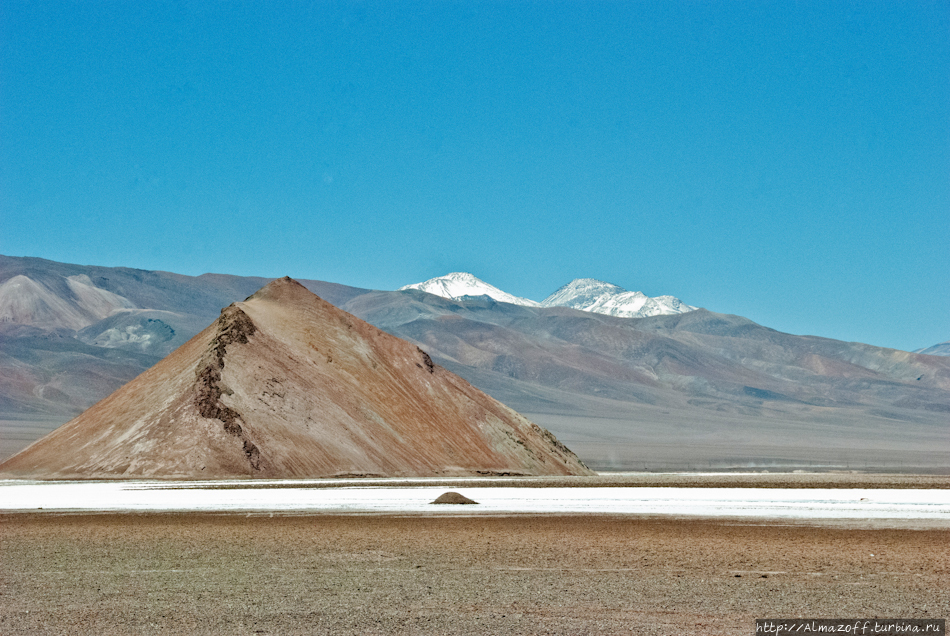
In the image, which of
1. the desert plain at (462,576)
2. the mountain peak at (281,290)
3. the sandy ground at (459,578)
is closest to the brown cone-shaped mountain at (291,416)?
the mountain peak at (281,290)

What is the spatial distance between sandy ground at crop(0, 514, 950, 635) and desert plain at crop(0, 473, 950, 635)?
51 millimetres

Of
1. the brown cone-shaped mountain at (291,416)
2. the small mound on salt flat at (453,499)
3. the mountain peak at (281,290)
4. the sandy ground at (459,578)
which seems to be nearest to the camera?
the sandy ground at (459,578)

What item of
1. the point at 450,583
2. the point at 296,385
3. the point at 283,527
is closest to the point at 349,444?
the point at 296,385

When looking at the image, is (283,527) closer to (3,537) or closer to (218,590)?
(3,537)

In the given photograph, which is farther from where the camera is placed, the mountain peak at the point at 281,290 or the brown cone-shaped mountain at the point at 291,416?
the mountain peak at the point at 281,290

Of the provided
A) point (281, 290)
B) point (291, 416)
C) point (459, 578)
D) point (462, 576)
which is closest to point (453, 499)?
point (462, 576)

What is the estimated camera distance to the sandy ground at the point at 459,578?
572 inches

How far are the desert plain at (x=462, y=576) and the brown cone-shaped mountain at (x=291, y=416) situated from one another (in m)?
36.8

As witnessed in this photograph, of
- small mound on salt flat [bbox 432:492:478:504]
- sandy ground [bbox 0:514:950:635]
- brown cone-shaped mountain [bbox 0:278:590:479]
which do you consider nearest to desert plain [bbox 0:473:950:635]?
sandy ground [bbox 0:514:950:635]

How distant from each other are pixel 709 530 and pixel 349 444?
47.8 metres

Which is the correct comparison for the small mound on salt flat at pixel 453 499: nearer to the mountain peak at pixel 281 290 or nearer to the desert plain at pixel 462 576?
the desert plain at pixel 462 576

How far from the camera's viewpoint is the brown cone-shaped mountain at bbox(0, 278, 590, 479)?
66.4 m

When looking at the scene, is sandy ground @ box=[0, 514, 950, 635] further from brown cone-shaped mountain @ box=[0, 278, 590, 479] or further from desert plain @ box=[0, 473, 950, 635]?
brown cone-shaped mountain @ box=[0, 278, 590, 479]

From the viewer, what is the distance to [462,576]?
18891mm
